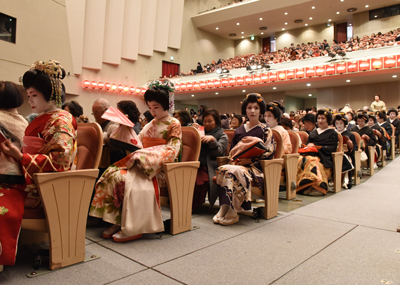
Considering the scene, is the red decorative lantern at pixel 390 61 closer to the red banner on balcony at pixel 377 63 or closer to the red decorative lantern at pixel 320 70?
the red banner on balcony at pixel 377 63

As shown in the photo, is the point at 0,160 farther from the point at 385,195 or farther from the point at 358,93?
the point at 358,93

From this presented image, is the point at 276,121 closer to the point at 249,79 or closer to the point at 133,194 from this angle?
the point at 133,194

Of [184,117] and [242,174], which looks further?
[184,117]

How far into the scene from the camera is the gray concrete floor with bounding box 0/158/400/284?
145 centimetres

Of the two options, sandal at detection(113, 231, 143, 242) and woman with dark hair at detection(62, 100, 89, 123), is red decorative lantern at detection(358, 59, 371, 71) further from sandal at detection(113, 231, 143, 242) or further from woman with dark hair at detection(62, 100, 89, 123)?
sandal at detection(113, 231, 143, 242)

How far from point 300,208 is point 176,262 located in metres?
1.77

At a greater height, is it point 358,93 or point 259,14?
point 259,14

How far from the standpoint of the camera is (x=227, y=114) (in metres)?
13.1

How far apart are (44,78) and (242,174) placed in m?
1.58

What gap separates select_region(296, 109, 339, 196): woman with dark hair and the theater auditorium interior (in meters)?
0.08

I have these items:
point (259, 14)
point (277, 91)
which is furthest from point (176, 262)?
point (259, 14)

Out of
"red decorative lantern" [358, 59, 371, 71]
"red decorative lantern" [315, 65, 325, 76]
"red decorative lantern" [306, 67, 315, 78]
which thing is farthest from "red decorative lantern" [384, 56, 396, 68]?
"red decorative lantern" [306, 67, 315, 78]

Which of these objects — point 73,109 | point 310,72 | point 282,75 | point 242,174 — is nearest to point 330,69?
point 310,72

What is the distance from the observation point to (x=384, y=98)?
495 inches
